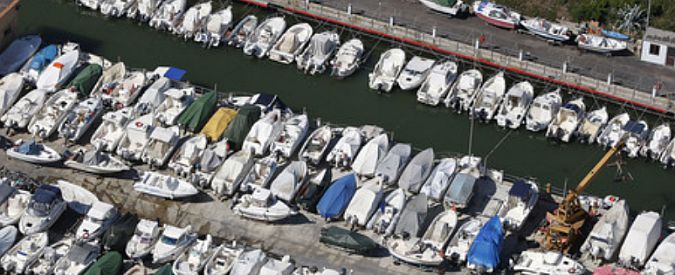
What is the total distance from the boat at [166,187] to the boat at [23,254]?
6352 mm

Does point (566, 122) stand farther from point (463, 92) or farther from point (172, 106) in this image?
point (172, 106)

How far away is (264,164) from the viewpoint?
76625mm

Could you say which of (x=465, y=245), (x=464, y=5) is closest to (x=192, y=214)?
(x=465, y=245)

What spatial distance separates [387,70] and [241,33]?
10499 mm

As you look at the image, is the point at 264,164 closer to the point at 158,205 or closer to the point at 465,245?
the point at 158,205

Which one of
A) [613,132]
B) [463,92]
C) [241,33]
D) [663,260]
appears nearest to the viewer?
[663,260]

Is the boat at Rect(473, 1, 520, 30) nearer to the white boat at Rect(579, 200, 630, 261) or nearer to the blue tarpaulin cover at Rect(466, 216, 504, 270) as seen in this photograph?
the white boat at Rect(579, 200, 630, 261)

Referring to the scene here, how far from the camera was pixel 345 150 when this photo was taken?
→ 78125 millimetres

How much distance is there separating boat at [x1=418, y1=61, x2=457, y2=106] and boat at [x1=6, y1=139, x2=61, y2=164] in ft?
73.2

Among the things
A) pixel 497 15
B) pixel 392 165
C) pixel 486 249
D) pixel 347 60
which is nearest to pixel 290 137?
pixel 392 165

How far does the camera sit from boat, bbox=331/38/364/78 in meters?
87.6

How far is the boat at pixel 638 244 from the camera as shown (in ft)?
231

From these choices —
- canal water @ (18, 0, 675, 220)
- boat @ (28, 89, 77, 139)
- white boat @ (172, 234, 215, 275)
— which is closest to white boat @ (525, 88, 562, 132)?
canal water @ (18, 0, 675, 220)

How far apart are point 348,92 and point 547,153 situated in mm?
13341
